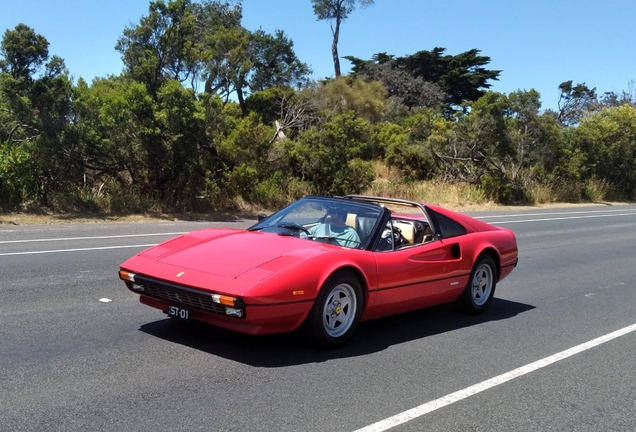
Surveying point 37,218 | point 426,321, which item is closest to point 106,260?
point 426,321

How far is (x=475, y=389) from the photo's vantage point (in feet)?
16.8

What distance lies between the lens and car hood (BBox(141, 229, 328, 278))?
5.48 meters

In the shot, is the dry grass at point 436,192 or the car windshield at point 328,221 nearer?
the car windshield at point 328,221

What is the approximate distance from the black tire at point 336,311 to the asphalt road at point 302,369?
162mm

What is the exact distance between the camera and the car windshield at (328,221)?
6406 millimetres

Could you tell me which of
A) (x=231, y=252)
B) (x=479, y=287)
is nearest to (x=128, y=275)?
(x=231, y=252)

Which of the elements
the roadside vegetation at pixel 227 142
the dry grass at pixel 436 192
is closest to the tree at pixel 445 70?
the roadside vegetation at pixel 227 142

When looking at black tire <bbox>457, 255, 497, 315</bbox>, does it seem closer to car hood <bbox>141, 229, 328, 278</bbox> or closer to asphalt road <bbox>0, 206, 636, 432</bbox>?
asphalt road <bbox>0, 206, 636, 432</bbox>

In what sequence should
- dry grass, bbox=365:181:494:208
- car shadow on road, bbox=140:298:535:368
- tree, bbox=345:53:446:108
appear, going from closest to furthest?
car shadow on road, bbox=140:298:535:368, dry grass, bbox=365:181:494:208, tree, bbox=345:53:446:108

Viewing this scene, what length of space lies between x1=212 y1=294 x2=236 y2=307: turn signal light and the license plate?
17.3 inches

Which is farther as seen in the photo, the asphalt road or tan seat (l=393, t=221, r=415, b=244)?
tan seat (l=393, t=221, r=415, b=244)

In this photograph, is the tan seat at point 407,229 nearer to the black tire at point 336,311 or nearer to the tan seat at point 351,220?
the tan seat at point 351,220

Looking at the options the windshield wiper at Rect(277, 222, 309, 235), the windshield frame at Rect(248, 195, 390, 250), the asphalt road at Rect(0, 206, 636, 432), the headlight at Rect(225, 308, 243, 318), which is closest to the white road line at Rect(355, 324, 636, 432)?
the asphalt road at Rect(0, 206, 636, 432)

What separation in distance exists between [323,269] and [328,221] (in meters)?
1.26
